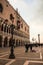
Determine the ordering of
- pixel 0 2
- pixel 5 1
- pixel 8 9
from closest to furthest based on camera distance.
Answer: pixel 0 2, pixel 5 1, pixel 8 9

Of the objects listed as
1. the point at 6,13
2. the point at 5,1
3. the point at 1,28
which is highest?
the point at 5,1

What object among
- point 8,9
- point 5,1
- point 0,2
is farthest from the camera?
point 8,9

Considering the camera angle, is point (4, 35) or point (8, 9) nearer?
point (4, 35)

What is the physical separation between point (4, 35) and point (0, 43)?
384cm

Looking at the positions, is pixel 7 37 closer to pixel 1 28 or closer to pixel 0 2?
pixel 1 28

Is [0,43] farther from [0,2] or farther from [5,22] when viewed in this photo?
[0,2]

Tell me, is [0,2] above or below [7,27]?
above

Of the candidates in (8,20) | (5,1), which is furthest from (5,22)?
(5,1)

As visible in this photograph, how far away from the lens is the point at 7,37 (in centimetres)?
6022

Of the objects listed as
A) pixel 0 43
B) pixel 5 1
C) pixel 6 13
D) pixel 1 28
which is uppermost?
pixel 5 1

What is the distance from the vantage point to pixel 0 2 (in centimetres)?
5362

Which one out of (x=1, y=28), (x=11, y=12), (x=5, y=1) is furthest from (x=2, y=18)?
(x=11, y=12)

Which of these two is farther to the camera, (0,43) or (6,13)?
(6,13)

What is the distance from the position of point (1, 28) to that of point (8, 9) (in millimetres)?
10198
